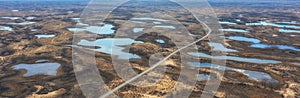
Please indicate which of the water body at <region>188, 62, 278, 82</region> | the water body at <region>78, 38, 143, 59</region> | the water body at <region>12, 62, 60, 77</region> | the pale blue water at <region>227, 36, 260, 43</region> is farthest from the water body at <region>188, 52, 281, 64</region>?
the water body at <region>12, 62, 60, 77</region>

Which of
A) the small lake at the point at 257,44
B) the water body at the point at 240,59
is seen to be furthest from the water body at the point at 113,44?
the small lake at the point at 257,44

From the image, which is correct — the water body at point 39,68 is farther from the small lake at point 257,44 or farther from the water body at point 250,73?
the small lake at point 257,44

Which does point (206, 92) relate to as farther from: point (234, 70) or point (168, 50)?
point (168, 50)

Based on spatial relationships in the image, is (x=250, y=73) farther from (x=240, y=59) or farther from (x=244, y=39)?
(x=244, y=39)

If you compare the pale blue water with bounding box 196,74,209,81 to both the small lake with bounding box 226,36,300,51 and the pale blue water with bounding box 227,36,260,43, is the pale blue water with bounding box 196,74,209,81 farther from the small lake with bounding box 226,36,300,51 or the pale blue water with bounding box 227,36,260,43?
the pale blue water with bounding box 227,36,260,43

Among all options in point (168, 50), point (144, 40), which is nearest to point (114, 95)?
point (168, 50)
